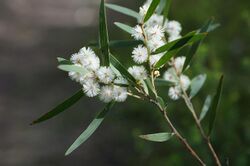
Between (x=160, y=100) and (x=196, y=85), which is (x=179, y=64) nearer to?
(x=196, y=85)

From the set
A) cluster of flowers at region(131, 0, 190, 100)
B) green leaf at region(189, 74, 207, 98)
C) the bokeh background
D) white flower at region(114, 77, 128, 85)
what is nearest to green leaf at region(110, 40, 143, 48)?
cluster of flowers at region(131, 0, 190, 100)

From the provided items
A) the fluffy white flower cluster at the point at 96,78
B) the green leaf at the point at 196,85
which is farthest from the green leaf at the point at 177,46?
the green leaf at the point at 196,85

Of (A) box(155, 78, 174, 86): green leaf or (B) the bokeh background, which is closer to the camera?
(A) box(155, 78, 174, 86): green leaf

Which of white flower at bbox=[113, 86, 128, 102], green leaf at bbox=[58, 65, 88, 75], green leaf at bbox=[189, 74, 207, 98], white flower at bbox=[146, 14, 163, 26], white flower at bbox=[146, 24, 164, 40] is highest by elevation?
white flower at bbox=[146, 14, 163, 26]

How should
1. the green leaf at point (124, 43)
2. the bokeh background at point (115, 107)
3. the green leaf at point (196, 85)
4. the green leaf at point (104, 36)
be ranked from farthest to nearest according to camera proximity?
the bokeh background at point (115, 107) → the green leaf at point (196, 85) → the green leaf at point (124, 43) → the green leaf at point (104, 36)

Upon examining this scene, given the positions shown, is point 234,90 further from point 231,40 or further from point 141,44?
point 141,44

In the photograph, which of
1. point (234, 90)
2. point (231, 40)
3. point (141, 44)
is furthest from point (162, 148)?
point (141, 44)

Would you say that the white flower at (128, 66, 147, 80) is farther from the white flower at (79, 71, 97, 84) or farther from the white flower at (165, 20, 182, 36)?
the white flower at (165, 20, 182, 36)

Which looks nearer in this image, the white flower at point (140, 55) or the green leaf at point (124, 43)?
the white flower at point (140, 55)

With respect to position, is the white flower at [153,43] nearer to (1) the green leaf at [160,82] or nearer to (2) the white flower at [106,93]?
(2) the white flower at [106,93]
